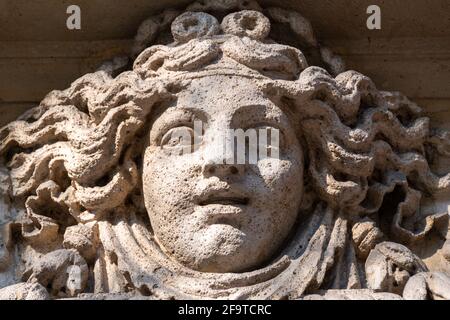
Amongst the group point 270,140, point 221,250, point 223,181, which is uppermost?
point 270,140

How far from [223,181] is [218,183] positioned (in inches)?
0.7

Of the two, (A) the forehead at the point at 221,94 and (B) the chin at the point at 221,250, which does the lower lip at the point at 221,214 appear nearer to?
(B) the chin at the point at 221,250

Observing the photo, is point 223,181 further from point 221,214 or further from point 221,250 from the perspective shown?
point 221,250

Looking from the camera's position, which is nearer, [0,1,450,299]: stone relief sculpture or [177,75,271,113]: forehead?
[0,1,450,299]: stone relief sculpture

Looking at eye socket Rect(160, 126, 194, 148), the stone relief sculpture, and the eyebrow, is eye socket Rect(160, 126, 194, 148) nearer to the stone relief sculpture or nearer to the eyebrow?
the stone relief sculpture

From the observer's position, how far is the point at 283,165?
4.49m

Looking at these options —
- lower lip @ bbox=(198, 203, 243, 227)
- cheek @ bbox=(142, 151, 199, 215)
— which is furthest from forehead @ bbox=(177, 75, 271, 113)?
lower lip @ bbox=(198, 203, 243, 227)

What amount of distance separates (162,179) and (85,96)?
17.8 inches

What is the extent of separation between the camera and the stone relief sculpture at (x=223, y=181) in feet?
14.4

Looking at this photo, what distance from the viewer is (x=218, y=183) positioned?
4.38 m

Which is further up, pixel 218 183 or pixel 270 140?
pixel 270 140

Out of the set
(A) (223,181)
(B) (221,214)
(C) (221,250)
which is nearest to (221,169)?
(A) (223,181)

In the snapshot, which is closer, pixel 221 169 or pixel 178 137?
pixel 221 169

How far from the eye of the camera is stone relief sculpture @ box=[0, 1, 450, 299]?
14.4 ft
